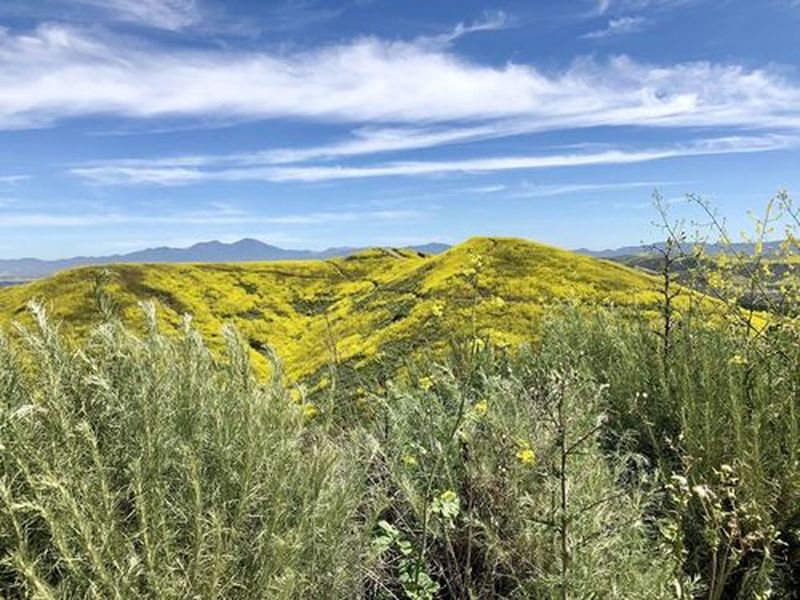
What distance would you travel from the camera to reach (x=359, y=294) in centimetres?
2992

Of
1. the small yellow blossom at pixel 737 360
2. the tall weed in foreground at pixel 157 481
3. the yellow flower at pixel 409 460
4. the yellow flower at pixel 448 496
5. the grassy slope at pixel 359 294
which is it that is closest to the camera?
the tall weed in foreground at pixel 157 481

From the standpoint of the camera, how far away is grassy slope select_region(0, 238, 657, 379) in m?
17.9

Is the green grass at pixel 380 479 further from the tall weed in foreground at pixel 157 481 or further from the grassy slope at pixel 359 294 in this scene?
the grassy slope at pixel 359 294

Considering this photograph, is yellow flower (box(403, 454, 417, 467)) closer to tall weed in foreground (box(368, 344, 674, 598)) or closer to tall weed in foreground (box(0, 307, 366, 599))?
tall weed in foreground (box(368, 344, 674, 598))

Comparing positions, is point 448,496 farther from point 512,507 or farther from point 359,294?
point 359,294

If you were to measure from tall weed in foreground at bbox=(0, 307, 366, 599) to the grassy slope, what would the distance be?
725 centimetres

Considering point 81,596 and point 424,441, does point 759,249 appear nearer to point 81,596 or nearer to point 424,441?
point 424,441

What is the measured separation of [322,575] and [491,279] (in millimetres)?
17934

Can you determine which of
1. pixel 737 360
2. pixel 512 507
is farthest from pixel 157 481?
pixel 737 360

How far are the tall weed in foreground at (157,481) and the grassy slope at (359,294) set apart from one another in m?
7.25

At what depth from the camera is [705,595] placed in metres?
4.26

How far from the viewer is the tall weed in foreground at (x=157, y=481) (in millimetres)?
2875

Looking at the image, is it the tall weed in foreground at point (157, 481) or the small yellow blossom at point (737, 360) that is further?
the small yellow blossom at point (737, 360)

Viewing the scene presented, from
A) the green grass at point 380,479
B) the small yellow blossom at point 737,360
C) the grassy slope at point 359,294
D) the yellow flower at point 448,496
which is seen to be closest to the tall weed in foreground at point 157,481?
the green grass at point 380,479
